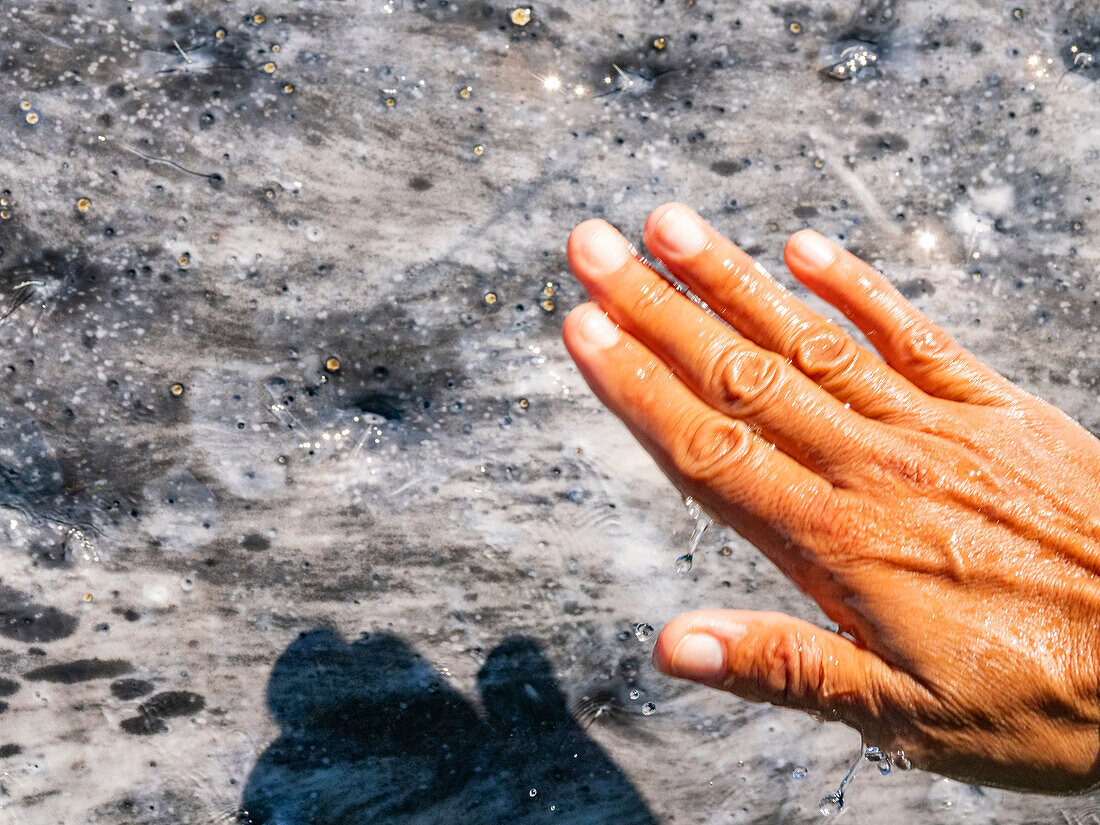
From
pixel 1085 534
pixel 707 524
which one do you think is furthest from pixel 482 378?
pixel 1085 534

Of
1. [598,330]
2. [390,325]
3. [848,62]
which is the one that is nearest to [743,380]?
[598,330]

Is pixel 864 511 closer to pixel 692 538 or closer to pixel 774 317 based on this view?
pixel 774 317

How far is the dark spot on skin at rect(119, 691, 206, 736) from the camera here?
7.31 feet

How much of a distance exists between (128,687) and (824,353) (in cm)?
211

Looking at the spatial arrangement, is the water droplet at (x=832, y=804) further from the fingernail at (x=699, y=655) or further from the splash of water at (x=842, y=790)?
the fingernail at (x=699, y=655)

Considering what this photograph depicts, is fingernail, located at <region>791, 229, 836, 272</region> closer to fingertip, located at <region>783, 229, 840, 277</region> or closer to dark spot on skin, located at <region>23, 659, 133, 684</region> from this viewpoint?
fingertip, located at <region>783, 229, 840, 277</region>

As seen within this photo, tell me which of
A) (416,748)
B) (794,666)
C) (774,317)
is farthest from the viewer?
(416,748)

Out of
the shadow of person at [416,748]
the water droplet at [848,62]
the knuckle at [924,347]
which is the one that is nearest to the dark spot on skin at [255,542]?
the shadow of person at [416,748]

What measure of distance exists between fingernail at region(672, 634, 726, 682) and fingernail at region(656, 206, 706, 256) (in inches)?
31.3

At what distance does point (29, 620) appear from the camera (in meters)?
2.19

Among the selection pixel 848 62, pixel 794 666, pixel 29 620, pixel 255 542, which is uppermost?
pixel 848 62

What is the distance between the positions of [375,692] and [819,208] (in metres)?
1.92

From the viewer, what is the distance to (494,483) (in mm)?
2205

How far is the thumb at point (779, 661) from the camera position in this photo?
152 centimetres
